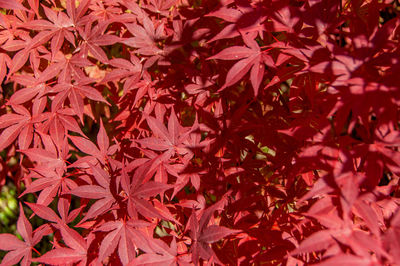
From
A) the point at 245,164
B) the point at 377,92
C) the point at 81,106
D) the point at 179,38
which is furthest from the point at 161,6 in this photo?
the point at 377,92

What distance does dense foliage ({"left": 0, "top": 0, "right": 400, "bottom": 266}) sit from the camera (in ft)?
3.30

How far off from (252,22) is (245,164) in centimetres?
65

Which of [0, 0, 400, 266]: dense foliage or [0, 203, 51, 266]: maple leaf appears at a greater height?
[0, 0, 400, 266]: dense foliage

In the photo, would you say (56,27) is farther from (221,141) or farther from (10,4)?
(221,141)

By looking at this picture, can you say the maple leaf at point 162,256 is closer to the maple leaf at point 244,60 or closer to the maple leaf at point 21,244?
the maple leaf at point 21,244

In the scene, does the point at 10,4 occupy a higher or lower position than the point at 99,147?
higher

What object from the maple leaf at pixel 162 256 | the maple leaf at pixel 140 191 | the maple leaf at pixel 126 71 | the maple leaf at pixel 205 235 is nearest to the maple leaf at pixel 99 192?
the maple leaf at pixel 140 191

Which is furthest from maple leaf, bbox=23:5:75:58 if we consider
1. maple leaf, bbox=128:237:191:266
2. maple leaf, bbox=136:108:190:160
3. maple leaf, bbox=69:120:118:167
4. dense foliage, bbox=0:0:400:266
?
maple leaf, bbox=128:237:191:266

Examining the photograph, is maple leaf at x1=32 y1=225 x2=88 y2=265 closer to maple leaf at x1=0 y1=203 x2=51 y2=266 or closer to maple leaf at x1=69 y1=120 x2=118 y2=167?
maple leaf at x1=0 y1=203 x2=51 y2=266

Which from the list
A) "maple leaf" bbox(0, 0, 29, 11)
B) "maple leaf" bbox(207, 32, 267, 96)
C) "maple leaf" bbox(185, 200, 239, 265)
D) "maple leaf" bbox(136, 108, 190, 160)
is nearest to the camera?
"maple leaf" bbox(185, 200, 239, 265)

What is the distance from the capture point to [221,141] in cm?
142

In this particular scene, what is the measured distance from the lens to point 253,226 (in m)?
1.41

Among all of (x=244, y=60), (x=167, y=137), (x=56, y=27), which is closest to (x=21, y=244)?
(x=167, y=137)

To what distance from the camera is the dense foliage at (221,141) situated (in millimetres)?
1005
